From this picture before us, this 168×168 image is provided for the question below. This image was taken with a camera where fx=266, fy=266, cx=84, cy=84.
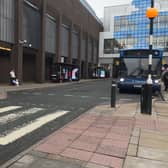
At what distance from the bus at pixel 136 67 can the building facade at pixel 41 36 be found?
13.2m

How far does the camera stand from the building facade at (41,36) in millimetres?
27438

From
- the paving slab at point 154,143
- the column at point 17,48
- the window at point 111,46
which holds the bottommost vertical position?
the paving slab at point 154,143

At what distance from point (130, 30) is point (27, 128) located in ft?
258

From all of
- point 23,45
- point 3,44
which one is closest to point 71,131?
point 3,44

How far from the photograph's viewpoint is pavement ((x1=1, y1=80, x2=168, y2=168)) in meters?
4.30

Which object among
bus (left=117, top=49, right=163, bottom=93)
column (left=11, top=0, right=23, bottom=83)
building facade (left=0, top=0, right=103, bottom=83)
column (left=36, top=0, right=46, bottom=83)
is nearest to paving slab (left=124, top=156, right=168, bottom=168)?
bus (left=117, top=49, right=163, bottom=93)

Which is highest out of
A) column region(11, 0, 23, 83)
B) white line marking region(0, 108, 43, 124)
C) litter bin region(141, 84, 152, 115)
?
column region(11, 0, 23, 83)

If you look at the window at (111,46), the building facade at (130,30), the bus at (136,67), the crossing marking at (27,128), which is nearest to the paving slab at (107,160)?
the crossing marking at (27,128)

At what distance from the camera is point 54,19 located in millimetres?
38844

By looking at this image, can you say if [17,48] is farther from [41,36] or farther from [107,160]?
[107,160]

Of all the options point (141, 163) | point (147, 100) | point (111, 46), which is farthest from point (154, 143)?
point (111, 46)

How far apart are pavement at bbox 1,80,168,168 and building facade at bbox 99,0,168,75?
230 feet

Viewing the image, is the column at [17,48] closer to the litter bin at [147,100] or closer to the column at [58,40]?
the column at [58,40]

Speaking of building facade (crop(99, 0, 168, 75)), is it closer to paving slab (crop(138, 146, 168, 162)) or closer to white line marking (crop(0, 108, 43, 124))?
white line marking (crop(0, 108, 43, 124))
